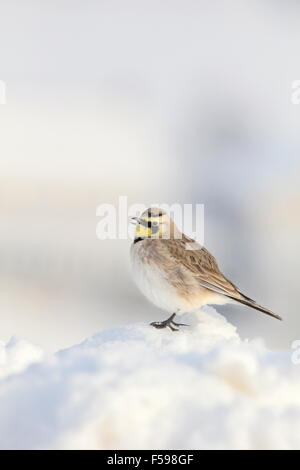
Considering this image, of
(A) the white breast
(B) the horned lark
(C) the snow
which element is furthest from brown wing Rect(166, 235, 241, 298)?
(C) the snow

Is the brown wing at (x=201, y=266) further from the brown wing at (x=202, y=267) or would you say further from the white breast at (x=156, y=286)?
the white breast at (x=156, y=286)

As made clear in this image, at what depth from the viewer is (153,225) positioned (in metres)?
3.88

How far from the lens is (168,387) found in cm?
195

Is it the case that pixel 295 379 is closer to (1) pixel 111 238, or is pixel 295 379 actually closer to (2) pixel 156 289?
(2) pixel 156 289

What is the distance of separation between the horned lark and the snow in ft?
5.17

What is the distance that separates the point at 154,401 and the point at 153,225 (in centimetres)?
204

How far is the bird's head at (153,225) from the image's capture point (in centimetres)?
382

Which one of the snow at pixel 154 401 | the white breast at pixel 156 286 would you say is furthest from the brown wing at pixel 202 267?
the snow at pixel 154 401

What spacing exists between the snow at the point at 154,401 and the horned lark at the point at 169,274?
1.58m

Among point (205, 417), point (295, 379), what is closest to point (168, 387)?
point (205, 417)

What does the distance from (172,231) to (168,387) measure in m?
2.07

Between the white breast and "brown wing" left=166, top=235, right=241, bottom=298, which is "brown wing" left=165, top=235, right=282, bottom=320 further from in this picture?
the white breast

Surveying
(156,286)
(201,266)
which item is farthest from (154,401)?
(201,266)

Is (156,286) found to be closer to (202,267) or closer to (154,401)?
(202,267)
